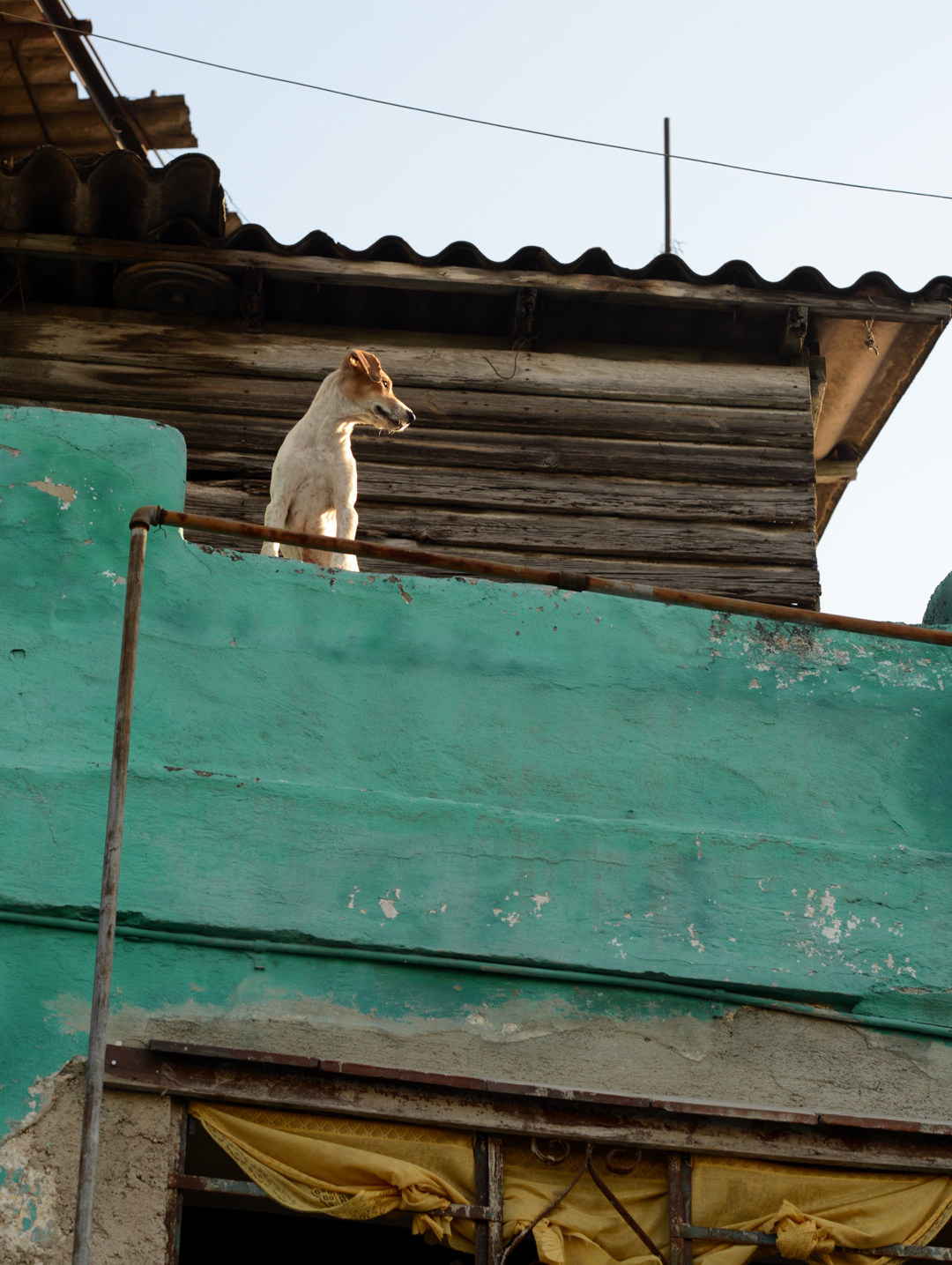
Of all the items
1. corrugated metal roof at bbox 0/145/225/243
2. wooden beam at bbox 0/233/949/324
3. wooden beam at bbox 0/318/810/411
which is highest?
corrugated metal roof at bbox 0/145/225/243

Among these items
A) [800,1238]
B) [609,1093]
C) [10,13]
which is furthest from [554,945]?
[10,13]

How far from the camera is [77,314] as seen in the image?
8508mm

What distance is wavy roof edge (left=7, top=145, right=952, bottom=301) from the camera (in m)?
7.70

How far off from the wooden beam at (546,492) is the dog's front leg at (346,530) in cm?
161

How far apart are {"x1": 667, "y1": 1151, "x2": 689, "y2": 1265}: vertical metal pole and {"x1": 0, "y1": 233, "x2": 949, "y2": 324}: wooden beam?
5.01 m

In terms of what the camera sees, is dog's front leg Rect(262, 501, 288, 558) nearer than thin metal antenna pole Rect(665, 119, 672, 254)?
Yes

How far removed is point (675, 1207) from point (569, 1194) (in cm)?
34

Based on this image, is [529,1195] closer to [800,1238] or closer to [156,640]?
[800,1238]

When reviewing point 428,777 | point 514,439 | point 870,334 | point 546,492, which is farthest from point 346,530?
point 870,334

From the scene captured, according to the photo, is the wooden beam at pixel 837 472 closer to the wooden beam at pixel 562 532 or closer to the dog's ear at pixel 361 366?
the wooden beam at pixel 562 532

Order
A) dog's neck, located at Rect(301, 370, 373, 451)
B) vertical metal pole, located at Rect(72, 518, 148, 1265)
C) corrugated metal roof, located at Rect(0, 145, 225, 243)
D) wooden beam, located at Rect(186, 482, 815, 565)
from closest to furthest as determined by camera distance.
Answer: vertical metal pole, located at Rect(72, 518, 148, 1265), dog's neck, located at Rect(301, 370, 373, 451), corrugated metal roof, located at Rect(0, 145, 225, 243), wooden beam, located at Rect(186, 482, 815, 565)

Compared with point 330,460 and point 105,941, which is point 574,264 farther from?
point 105,941

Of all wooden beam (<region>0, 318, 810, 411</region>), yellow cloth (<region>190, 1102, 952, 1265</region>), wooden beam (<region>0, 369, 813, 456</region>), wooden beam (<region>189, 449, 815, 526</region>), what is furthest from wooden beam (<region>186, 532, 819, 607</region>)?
yellow cloth (<region>190, 1102, 952, 1265</region>)

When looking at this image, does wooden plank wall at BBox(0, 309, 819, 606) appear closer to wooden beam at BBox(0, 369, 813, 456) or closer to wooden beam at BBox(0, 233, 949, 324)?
wooden beam at BBox(0, 369, 813, 456)
